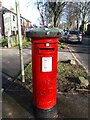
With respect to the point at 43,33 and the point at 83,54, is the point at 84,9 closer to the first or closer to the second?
the point at 83,54

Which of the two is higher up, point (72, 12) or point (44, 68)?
point (72, 12)

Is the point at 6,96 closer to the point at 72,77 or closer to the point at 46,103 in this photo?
the point at 46,103

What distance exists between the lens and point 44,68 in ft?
14.9

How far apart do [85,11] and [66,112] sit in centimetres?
5569

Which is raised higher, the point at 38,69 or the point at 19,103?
the point at 38,69

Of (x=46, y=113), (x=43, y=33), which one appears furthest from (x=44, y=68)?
(x=46, y=113)

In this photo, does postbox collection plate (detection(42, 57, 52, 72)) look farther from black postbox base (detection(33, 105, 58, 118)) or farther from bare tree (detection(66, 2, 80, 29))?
bare tree (detection(66, 2, 80, 29))

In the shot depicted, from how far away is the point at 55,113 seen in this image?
4.71 metres

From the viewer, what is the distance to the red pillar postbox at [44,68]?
4383 mm

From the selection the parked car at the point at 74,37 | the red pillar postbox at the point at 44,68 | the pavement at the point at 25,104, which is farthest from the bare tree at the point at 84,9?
the red pillar postbox at the point at 44,68

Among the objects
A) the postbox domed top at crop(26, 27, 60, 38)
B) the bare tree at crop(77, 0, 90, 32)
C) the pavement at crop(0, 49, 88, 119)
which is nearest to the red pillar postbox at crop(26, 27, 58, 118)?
the postbox domed top at crop(26, 27, 60, 38)

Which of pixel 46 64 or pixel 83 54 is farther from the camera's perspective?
pixel 83 54

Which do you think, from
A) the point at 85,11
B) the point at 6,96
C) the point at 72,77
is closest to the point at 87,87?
the point at 72,77

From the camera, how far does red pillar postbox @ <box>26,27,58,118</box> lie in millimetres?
4383
